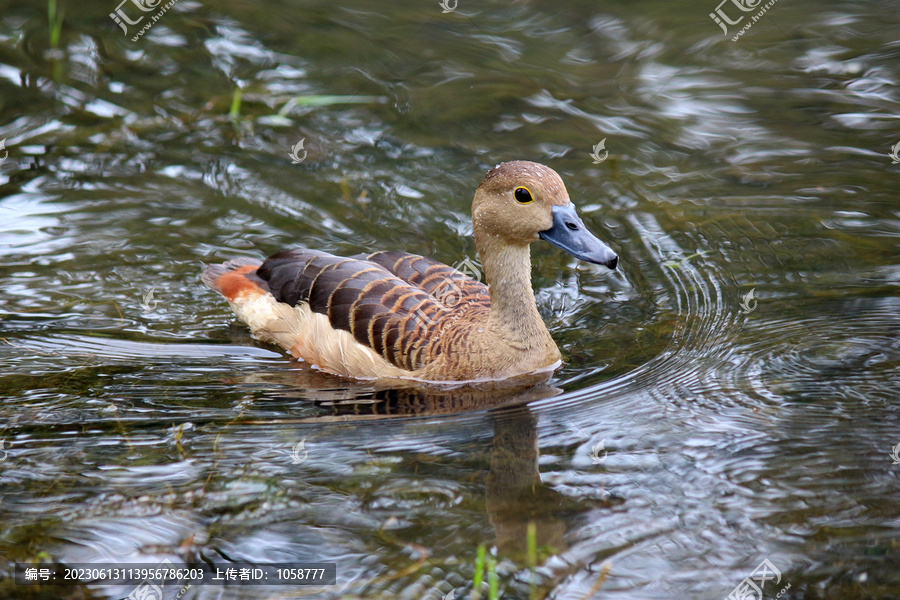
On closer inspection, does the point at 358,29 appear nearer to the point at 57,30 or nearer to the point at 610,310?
the point at 57,30

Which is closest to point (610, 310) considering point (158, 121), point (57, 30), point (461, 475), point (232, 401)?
point (461, 475)

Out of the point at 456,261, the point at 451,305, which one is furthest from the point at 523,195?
the point at 456,261

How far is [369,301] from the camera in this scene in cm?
598

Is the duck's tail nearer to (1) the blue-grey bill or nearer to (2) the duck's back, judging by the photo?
(2) the duck's back

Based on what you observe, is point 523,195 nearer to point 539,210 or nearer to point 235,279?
point 539,210

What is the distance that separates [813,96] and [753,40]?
1.32m

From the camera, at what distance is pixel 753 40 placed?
9.66 m

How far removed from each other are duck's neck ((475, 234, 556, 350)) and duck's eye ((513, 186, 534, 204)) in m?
0.36

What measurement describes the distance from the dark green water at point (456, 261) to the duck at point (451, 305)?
27 cm

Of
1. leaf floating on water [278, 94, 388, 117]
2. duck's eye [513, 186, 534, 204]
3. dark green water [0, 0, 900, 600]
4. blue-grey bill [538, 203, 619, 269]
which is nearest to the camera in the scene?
dark green water [0, 0, 900, 600]

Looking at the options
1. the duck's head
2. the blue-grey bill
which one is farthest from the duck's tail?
the blue-grey bill

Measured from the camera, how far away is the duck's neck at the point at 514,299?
229 inches

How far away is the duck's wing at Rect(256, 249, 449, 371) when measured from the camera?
19.2 feet

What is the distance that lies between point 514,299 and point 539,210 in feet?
2.08
